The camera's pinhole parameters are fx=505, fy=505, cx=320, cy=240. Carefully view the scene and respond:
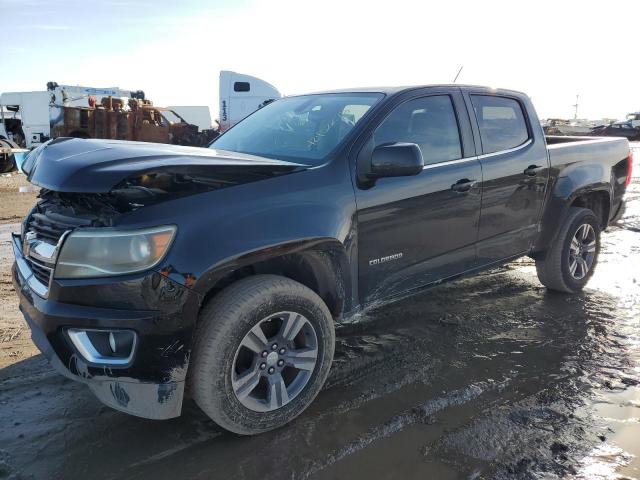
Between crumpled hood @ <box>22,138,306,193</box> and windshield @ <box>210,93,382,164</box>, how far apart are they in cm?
44

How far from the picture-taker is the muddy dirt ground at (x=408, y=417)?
7.98 feet

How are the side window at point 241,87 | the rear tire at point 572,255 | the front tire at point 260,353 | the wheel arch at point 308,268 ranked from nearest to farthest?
the front tire at point 260,353
the wheel arch at point 308,268
the rear tire at point 572,255
the side window at point 241,87

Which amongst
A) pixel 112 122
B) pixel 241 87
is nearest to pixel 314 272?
pixel 112 122

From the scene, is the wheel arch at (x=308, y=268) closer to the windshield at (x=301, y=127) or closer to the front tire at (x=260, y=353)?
the front tire at (x=260, y=353)

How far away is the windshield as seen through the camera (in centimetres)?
321

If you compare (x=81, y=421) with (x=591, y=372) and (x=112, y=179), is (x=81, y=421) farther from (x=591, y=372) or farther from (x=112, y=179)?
(x=591, y=372)

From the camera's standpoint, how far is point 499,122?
13.4 feet

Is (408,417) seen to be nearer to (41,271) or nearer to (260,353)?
(260,353)

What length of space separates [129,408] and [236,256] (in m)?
0.85

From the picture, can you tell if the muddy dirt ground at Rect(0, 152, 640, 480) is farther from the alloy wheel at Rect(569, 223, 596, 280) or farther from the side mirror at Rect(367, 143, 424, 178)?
the side mirror at Rect(367, 143, 424, 178)

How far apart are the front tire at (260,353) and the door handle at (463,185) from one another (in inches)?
53.3

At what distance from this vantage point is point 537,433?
2.67 metres

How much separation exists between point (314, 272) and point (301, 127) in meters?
1.14

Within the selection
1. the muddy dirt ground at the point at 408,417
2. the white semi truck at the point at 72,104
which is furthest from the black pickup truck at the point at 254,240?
the white semi truck at the point at 72,104
